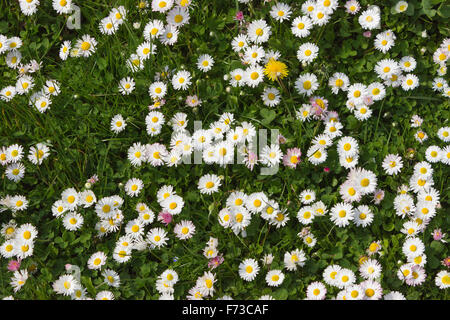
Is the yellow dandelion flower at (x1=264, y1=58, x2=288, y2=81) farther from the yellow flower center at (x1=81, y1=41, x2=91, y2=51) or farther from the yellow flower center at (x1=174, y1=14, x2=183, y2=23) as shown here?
the yellow flower center at (x1=81, y1=41, x2=91, y2=51)

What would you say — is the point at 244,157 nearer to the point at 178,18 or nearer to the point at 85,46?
the point at 178,18

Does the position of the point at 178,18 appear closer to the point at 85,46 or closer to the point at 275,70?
the point at 85,46

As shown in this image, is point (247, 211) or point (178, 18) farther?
point (178, 18)

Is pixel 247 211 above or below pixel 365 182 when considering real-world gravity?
below

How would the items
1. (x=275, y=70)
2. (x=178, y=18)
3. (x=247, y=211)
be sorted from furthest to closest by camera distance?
(x=178, y=18), (x=275, y=70), (x=247, y=211)

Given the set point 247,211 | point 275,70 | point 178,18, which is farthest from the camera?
point 178,18

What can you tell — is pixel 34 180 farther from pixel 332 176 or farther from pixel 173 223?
pixel 332 176

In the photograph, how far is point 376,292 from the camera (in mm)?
2746

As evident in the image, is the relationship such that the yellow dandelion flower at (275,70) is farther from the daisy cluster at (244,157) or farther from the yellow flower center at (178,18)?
the yellow flower center at (178,18)

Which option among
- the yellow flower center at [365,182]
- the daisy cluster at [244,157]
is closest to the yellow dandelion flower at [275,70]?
the daisy cluster at [244,157]

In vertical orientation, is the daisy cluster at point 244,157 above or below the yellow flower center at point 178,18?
below

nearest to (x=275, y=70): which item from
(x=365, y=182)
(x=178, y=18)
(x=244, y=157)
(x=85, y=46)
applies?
(x=244, y=157)

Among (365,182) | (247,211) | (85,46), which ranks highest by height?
(85,46)

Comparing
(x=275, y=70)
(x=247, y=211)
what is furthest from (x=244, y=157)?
(x=275, y=70)
